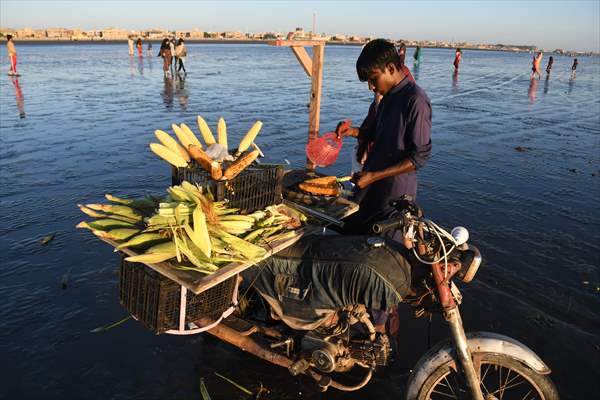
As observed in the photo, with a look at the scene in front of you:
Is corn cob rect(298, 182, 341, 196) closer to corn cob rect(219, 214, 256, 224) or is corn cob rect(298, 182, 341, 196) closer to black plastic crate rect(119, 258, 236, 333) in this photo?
corn cob rect(219, 214, 256, 224)

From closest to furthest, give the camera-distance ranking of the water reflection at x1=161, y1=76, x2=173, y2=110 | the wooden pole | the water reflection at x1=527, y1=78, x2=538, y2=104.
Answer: the wooden pole → the water reflection at x1=161, y1=76, x2=173, y2=110 → the water reflection at x1=527, y1=78, x2=538, y2=104

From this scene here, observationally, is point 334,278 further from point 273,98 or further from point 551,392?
point 273,98

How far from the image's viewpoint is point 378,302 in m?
2.89

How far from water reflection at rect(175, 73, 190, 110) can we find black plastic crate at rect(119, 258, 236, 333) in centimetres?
1475

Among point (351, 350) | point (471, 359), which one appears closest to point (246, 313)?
point (351, 350)

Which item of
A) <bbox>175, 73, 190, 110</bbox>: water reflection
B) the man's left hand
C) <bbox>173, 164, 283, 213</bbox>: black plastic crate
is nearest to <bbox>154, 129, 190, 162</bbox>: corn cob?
<bbox>173, 164, 283, 213</bbox>: black plastic crate

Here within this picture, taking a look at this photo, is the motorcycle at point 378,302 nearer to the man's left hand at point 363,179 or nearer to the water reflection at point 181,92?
the man's left hand at point 363,179

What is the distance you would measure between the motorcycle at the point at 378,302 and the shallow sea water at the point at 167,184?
773mm

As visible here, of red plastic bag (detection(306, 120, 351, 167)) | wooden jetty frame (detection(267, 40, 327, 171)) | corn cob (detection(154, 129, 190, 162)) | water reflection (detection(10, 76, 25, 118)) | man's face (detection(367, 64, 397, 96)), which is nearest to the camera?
corn cob (detection(154, 129, 190, 162))

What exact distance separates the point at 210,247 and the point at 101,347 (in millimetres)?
2600

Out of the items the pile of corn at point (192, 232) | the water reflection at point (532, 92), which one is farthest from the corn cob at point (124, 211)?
the water reflection at point (532, 92)

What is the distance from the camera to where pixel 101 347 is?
4371mm

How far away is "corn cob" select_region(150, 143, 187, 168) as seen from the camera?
3132 millimetres

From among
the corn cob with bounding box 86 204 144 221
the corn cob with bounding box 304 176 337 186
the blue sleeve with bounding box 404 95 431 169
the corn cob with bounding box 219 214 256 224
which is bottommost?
the corn cob with bounding box 86 204 144 221
